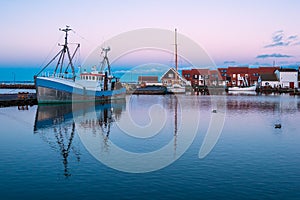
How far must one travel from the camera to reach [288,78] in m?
133

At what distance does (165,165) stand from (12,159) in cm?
827

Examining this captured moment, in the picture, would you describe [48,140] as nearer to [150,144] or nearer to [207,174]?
[150,144]

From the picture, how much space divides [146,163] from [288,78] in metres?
127

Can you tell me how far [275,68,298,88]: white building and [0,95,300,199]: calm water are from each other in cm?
10926

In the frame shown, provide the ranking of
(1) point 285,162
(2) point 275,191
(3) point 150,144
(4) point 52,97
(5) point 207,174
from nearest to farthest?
(2) point 275,191
(5) point 207,174
(1) point 285,162
(3) point 150,144
(4) point 52,97

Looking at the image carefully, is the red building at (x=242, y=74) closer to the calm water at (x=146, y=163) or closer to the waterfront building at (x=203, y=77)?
the waterfront building at (x=203, y=77)

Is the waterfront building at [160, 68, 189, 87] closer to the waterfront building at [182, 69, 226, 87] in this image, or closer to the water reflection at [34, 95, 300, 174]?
the waterfront building at [182, 69, 226, 87]

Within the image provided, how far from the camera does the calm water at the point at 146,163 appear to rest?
1391 centimetres

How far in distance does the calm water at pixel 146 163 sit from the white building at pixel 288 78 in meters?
109

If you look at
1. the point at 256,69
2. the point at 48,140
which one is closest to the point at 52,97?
the point at 48,140

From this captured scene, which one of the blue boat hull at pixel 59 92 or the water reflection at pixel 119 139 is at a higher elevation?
the blue boat hull at pixel 59 92

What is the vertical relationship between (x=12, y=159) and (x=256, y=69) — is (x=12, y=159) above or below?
below

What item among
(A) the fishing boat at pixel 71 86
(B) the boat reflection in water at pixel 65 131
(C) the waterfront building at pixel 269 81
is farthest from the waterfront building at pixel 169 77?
(B) the boat reflection in water at pixel 65 131

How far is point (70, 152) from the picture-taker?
68.8 feet
